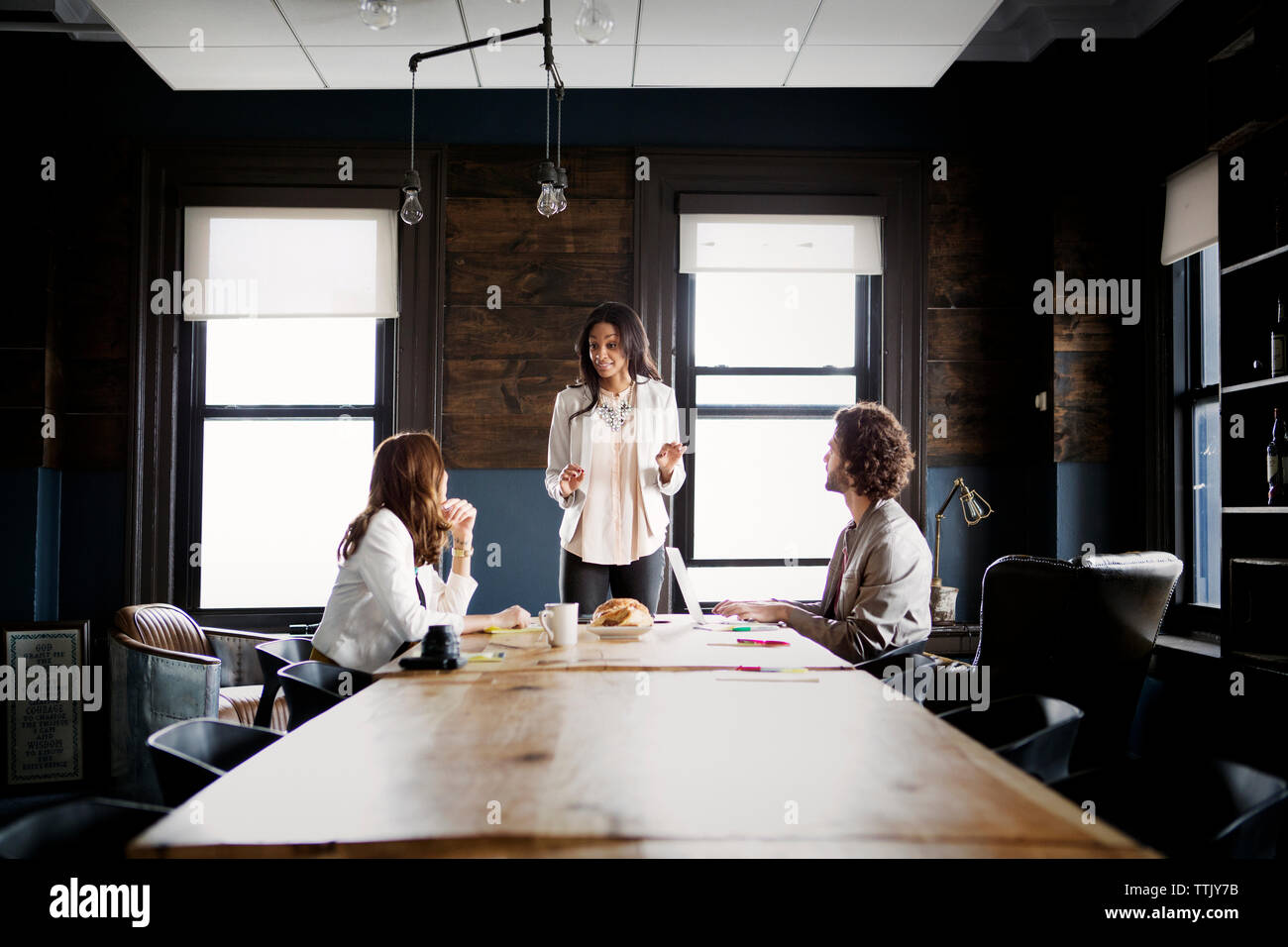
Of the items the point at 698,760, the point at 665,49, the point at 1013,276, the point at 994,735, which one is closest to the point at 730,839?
the point at 698,760

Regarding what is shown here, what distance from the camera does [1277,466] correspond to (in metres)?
2.93

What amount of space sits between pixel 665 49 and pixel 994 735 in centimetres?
304

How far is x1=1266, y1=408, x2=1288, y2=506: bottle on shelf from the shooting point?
114 inches

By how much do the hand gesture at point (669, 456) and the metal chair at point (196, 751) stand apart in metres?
1.75

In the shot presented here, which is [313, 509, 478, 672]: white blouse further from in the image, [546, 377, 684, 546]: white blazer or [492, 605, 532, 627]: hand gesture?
[546, 377, 684, 546]: white blazer

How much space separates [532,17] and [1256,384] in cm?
286

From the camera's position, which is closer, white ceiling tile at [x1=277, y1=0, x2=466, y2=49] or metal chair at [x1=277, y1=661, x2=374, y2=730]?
metal chair at [x1=277, y1=661, x2=374, y2=730]

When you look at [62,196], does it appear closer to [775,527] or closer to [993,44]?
[775,527]

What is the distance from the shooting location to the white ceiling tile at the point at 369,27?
3.39 m

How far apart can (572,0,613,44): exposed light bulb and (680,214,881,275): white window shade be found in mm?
1783

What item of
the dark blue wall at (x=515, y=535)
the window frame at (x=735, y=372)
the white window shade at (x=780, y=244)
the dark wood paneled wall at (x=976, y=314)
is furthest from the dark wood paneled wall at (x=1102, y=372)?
the dark blue wall at (x=515, y=535)

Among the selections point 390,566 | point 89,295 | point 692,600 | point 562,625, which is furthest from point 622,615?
point 89,295

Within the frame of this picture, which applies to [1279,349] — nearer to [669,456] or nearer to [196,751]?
[669,456]

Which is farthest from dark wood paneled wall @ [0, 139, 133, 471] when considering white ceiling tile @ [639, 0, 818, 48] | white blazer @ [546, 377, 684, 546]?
white ceiling tile @ [639, 0, 818, 48]
